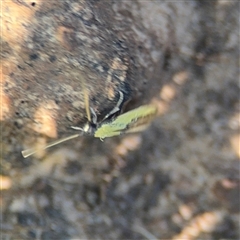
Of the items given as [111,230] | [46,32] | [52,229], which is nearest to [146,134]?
[111,230]

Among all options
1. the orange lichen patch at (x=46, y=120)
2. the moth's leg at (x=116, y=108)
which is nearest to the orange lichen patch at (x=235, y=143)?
the moth's leg at (x=116, y=108)

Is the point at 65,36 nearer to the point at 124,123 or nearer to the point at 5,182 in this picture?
the point at 124,123

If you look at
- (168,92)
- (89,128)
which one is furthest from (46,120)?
(168,92)

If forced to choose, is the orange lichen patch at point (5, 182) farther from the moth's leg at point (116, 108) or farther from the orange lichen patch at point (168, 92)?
the orange lichen patch at point (168, 92)

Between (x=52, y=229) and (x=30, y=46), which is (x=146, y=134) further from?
(x=30, y=46)

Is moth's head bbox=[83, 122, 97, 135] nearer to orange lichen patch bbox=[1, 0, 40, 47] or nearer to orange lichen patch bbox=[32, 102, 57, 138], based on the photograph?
orange lichen patch bbox=[32, 102, 57, 138]

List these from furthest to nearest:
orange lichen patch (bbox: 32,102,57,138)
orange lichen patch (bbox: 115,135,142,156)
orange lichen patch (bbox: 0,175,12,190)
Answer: orange lichen patch (bbox: 115,135,142,156), orange lichen patch (bbox: 0,175,12,190), orange lichen patch (bbox: 32,102,57,138)

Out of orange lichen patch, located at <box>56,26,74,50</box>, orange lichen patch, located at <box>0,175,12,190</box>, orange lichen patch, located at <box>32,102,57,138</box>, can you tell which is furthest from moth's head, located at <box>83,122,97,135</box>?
orange lichen patch, located at <box>0,175,12,190</box>
